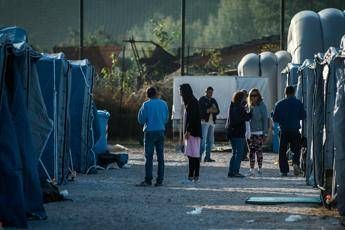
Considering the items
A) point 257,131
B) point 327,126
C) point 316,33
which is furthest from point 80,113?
point 316,33

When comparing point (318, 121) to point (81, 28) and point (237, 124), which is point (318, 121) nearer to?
point (237, 124)

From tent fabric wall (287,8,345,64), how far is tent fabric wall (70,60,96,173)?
10.9 m

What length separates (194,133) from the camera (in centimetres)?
1758

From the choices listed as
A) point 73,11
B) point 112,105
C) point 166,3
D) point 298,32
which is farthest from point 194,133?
point 166,3

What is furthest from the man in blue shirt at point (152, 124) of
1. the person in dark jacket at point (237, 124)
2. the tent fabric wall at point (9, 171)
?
the tent fabric wall at point (9, 171)

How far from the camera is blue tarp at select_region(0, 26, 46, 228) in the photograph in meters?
11.1

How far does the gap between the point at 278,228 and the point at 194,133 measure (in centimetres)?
625

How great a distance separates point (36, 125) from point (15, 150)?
3.04 metres

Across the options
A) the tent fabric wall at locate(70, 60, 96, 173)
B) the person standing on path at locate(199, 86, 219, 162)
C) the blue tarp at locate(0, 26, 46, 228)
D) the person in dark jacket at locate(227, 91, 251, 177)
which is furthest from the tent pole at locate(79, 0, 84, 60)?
the blue tarp at locate(0, 26, 46, 228)

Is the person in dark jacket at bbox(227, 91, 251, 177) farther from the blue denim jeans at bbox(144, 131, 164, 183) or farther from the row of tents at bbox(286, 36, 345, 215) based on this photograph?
the blue denim jeans at bbox(144, 131, 164, 183)

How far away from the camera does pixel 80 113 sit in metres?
19.2

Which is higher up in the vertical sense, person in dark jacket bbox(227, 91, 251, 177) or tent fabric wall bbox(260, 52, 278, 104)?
tent fabric wall bbox(260, 52, 278, 104)

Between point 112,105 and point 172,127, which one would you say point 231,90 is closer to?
point 172,127

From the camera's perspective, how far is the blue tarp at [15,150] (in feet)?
36.5
